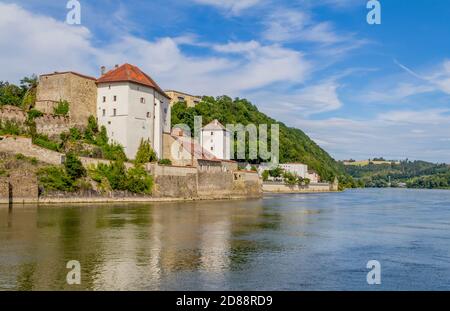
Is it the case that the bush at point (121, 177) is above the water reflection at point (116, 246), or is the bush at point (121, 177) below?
above

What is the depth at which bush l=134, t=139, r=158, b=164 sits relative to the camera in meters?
39.5

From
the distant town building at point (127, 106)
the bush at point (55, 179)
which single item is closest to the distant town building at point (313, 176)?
the distant town building at point (127, 106)

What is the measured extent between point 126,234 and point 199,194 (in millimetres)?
24962

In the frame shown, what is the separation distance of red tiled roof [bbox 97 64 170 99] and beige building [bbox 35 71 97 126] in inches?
59.5

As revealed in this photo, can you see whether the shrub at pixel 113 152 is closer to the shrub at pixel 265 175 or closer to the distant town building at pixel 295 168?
the shrub at pixel 265 175

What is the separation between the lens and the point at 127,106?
4081 cm

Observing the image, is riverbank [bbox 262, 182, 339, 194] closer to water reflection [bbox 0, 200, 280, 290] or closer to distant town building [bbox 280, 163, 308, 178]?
distant town building [bbox 280, 163, 308, 178]

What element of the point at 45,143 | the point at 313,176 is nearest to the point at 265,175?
the point at 313,176

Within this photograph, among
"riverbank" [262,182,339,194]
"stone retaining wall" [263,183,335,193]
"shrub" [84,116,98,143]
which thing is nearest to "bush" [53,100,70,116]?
"shrub" [84,116,98,143]

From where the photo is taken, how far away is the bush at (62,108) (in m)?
39.9

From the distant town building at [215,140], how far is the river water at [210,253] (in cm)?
3607

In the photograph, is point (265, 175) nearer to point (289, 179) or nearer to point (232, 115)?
point (289, 179)
